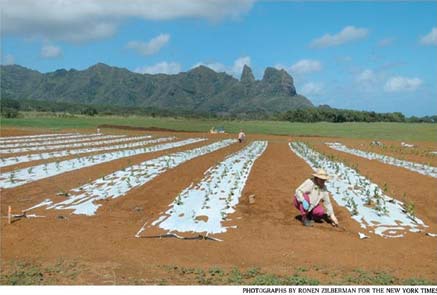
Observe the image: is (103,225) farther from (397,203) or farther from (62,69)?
(62,69)

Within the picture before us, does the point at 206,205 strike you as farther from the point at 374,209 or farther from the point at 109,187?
the point at 374,209

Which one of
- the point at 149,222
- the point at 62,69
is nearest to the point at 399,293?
the point at 149,222

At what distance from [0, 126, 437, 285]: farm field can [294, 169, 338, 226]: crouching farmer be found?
174 millimetres

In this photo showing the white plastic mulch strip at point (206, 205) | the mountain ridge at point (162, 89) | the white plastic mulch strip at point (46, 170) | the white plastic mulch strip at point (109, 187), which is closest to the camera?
the white plastic mulch strip at point (206, 205)

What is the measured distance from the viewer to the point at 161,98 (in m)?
135

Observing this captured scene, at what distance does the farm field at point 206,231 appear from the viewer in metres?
5.07

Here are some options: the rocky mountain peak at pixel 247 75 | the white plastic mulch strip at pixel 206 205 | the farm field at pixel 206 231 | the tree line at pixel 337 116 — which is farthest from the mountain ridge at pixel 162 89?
the farm field at pixel 206 231

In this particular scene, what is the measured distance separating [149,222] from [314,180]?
2502mm

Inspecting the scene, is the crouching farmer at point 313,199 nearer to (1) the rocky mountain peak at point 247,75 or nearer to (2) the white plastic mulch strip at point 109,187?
(2) the white plastic mulch strip at point 109,187

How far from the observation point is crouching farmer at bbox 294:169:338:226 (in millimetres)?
7098

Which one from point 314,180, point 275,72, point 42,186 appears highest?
point 275,72

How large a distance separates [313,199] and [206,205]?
185 cm

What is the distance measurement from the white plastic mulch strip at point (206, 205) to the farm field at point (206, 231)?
0.06 feet

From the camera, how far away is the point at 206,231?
262 inches
